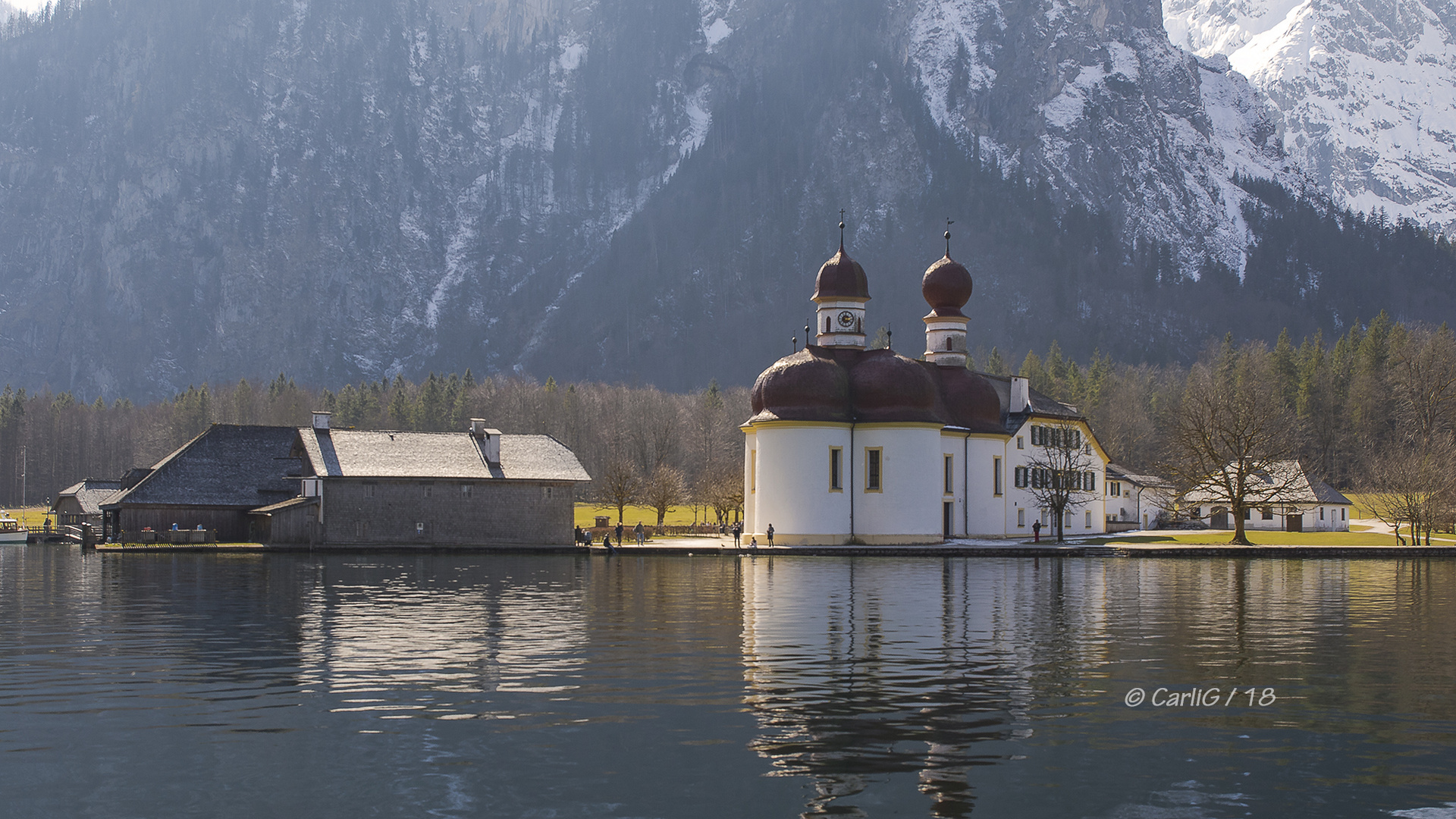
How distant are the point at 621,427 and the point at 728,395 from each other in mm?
34438

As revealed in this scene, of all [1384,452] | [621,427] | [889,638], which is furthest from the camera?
[621,427]

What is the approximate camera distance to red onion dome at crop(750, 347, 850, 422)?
75.1 m

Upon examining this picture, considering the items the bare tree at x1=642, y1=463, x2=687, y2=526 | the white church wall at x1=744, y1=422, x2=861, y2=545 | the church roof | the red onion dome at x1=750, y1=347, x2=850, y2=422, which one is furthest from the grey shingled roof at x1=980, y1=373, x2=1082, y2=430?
the bare tree at x1=642, y1=463, x2=687, y2=526

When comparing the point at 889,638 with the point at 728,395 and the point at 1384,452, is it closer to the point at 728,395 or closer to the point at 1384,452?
the point at 1384,452

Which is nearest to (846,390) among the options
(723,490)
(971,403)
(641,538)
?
(971,403)

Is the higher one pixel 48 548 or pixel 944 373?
pixel 944 373

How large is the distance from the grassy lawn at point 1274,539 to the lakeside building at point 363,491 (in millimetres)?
32357

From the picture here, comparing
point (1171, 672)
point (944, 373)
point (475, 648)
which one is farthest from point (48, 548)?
point (1171, 672)

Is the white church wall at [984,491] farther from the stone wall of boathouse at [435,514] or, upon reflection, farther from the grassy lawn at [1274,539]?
the stone wall of boathouse at [435,514]

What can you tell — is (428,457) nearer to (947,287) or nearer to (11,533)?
(11,533)

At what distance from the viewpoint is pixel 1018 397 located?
86.9 metres

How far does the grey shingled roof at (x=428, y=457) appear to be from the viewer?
77.2 meters

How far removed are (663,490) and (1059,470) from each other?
28.8 m

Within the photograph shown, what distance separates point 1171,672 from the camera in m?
25.1
